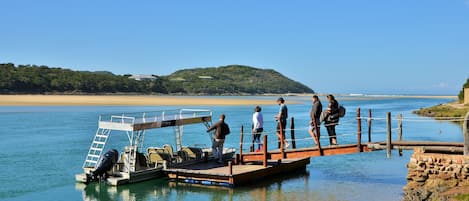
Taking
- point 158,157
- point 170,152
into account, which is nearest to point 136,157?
point 158,157

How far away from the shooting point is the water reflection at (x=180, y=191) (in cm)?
1844

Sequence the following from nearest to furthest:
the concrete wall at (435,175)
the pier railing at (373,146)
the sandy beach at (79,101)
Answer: the concrete wall at (435,175), the pier railing at (373,146), the sandy beach at (79,101)

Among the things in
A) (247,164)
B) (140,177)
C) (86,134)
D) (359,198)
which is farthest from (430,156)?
(86,134)

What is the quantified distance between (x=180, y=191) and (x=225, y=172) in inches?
71.2

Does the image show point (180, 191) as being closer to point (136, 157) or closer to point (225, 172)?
point (225, 172)

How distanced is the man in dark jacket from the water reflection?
2.35 metres

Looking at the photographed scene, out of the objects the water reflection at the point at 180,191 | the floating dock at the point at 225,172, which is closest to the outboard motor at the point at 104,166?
the water reflection at the point at 180,191

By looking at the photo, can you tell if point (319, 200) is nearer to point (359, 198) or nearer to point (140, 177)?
point (359, 198)

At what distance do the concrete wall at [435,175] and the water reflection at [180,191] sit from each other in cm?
399

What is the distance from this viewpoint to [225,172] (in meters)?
20.0

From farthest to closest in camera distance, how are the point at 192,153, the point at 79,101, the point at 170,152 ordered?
the point at 79,101 < the point at 192,153 < the point at 170,152

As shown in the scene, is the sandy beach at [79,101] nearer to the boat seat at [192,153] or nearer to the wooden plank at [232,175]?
the boat seat at [192,153]

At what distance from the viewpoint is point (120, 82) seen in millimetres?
148250

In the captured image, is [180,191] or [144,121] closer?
[180,191]
